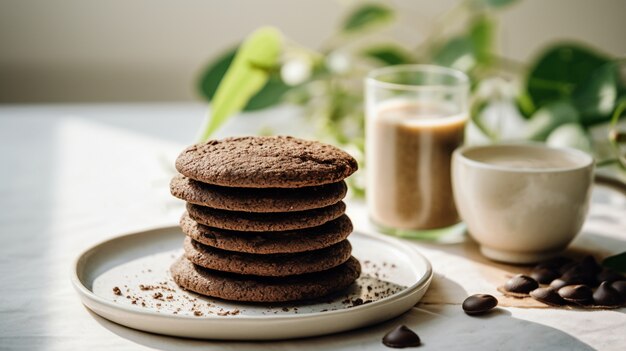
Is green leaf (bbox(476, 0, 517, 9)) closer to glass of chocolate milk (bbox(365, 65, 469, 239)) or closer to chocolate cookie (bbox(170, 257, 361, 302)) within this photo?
glass of chocolate milk (bbox(365, 65, 469, 239))

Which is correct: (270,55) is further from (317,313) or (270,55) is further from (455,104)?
(317,313)

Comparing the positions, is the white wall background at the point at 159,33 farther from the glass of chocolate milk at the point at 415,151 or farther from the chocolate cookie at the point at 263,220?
the chocolate cookie at the point at 263,220

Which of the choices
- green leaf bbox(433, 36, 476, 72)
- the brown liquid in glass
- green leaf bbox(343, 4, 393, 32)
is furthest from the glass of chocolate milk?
green leaf bbox(343, 4, 393, 32)

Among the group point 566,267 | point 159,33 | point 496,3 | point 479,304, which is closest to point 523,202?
point 566,267

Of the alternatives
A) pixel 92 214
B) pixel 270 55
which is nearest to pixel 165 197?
pixel 92 214

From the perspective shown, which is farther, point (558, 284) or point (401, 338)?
point (558, 284)

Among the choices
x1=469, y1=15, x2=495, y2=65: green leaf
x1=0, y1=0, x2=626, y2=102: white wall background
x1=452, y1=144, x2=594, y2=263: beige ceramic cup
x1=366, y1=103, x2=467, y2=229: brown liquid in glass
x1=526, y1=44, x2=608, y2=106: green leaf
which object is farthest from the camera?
x1=0, y1=0, x2=626, y2=102: white wall background

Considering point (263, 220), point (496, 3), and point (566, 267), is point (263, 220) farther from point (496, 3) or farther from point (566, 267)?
point (496, 3)
